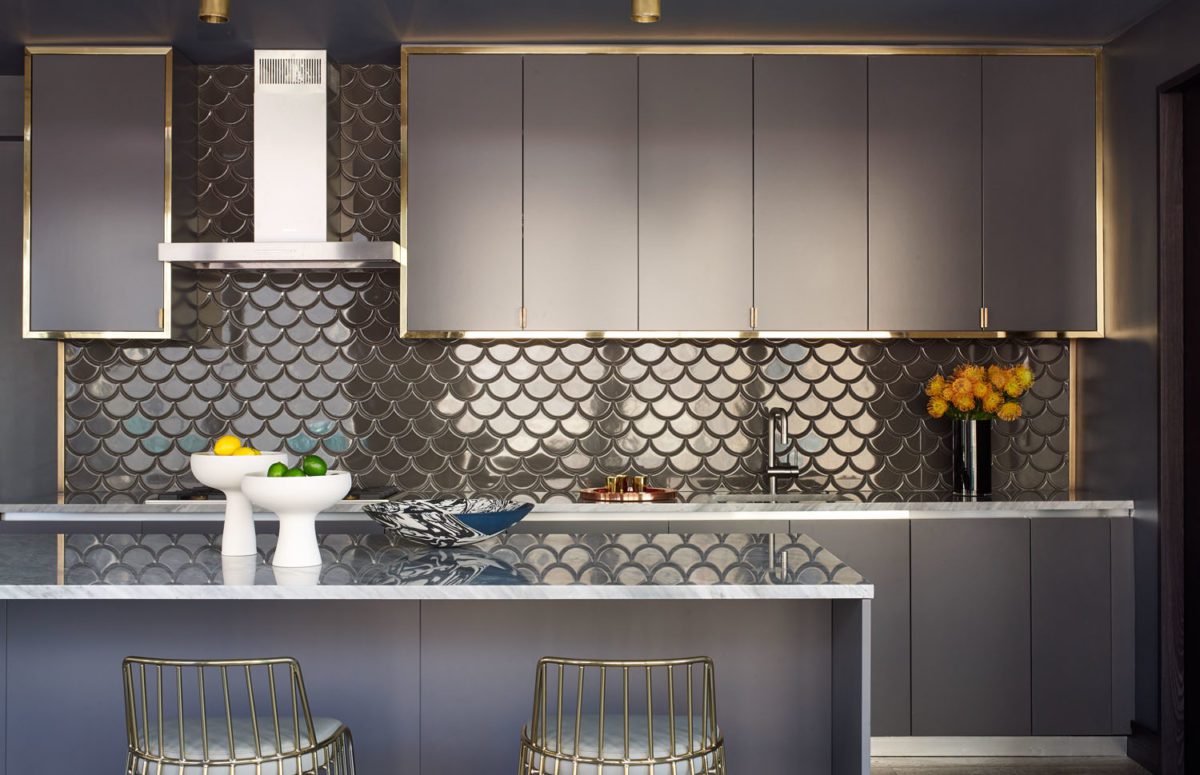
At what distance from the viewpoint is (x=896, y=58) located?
4.24 m

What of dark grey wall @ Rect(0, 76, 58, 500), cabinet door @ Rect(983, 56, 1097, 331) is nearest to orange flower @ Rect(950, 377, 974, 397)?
cabinet door @ Rect(983, 56, 1097, 331)

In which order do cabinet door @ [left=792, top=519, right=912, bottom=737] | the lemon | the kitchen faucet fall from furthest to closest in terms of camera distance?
the kitchen faucet, cabinet door @ [left=792, top=519, right=912, bottom=737], the lemon

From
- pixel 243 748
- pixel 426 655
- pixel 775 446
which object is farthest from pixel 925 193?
pixel 243 748

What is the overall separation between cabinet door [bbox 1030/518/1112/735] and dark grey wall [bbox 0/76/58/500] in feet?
13.2

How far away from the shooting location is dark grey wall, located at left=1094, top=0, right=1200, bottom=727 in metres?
3.79

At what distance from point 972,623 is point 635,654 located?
6.26ft

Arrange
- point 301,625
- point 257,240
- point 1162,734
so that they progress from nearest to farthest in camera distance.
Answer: point 301,625, point 1162,734, point 257,240

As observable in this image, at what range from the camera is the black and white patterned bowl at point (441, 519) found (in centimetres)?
248

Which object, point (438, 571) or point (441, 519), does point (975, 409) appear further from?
point (438, 571)

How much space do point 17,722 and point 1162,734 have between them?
3549mm

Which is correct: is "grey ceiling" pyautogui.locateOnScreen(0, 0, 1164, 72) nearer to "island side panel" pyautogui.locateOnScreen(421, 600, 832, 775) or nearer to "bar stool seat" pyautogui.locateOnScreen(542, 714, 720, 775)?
"island side panel" pyautogui.locateOnScreen(421, 600, 832, 775)

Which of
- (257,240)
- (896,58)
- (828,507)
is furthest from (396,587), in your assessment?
(896,58)

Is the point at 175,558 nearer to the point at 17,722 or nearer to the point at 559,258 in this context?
the point at 17,722

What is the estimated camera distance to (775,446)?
442 centimetres
